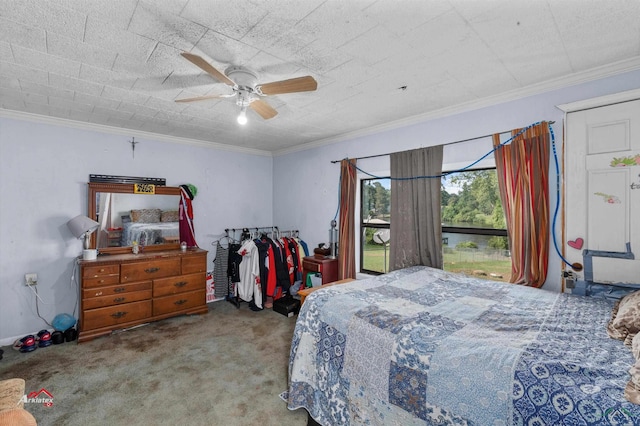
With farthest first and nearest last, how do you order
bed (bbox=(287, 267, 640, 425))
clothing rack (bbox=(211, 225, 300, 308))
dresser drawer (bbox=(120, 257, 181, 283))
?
clothing rack (bbox=(211, 225, 300, 308))
dresser drawer (bbox=(120, 257, 181, 283))
bed (bbox=(287, 267, 640, 425))

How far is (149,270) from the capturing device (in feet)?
11.5

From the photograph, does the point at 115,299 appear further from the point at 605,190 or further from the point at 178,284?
the point at 605,190

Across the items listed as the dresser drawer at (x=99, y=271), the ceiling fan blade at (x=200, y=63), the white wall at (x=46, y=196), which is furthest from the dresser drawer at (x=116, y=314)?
the ceiling fan blade at (x=200, y=63)

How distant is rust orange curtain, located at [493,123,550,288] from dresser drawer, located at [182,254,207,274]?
3563 mm

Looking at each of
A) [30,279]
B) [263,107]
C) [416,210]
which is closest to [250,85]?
[263,107]

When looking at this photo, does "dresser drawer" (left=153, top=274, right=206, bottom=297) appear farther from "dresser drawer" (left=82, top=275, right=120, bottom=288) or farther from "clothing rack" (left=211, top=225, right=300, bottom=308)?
"clothing rack" (left=211, top=225, right=300, bottom=308)

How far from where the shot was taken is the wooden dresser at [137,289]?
313cm

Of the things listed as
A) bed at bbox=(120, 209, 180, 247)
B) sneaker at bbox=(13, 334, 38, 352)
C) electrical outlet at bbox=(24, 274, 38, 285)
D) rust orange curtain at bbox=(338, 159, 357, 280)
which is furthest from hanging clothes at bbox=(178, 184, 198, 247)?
rust orange curtain at bbox=(338, 159, 357, 280)

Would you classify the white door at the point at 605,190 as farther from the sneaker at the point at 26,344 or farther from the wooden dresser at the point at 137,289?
the sneaker at the point at 26,344

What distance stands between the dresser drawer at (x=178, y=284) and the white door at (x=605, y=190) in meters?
3.97

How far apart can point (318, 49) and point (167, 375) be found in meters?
2.84

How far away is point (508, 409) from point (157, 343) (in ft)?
10.4

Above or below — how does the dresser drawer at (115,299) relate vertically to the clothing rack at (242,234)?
below

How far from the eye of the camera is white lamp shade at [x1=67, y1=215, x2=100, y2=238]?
→ 3.19 meters
